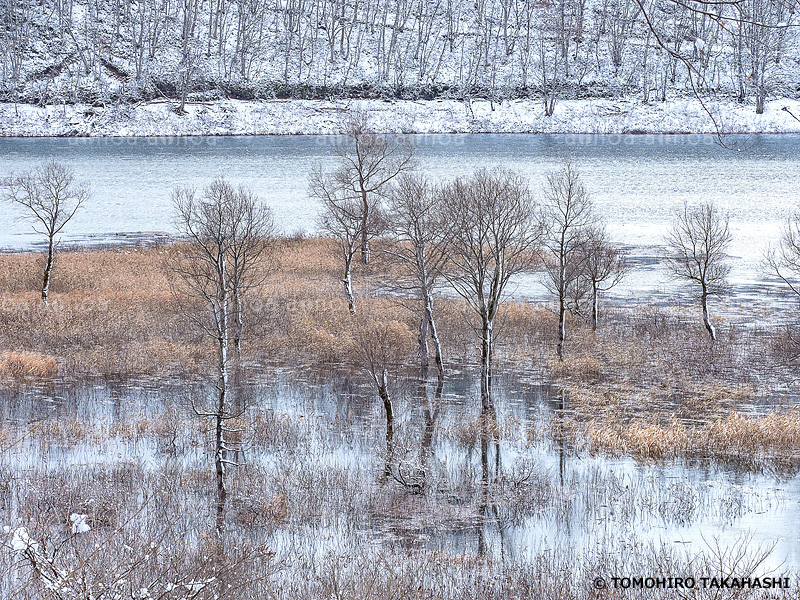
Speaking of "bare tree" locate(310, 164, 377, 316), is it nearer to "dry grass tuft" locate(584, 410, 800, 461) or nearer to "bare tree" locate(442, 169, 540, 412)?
"bare tree" locate(442, 169, 540, 412)

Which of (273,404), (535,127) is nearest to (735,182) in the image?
(535,127)

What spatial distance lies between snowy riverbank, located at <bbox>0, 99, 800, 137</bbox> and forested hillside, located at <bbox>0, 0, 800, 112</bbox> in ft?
8.06

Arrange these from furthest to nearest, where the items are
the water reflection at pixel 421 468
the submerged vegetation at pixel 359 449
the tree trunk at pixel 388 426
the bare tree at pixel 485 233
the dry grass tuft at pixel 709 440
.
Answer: the bare tree at pixel 485 233
the dry grass tuft at pixel 709 440
the tree trunk at pixel 388 426
the water reflection at pixel 421 468
the submerged vegetation at pixel 359 449

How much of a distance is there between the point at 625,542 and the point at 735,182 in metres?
89.0

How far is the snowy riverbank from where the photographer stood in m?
134

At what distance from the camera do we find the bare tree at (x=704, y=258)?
126 feet

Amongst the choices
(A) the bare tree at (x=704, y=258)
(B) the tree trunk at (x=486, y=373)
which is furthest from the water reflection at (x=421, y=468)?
(A) the bare tree at (x=704, y=258)

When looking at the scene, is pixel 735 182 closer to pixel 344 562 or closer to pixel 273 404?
pixel 273 404

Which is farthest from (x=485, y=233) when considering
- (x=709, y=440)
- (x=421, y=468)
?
(x=421, y=468)

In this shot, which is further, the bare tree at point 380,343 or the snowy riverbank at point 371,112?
the snowy riverbank at point 371,112

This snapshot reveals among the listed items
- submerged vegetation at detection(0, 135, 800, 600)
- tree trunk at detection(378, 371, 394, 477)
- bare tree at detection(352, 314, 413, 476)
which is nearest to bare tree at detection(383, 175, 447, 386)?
submerged vegetation at detection(0, 135, 800, 600)

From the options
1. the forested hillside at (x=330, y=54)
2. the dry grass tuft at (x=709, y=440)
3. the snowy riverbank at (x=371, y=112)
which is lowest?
the dry grass tuft at (x=709, y=440)

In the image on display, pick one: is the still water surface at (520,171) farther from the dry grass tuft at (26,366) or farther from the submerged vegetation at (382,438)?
the dry grass tuft at (26,366)

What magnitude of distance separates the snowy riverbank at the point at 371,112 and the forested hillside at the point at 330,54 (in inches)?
96.8
